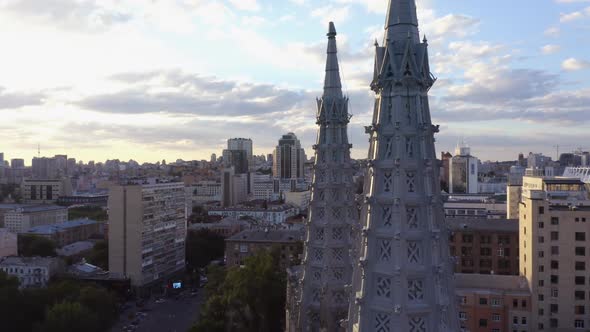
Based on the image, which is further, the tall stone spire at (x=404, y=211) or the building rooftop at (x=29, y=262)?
the building rooftop at (x=29, y=262)

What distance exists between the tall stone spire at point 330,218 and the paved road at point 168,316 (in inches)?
1436

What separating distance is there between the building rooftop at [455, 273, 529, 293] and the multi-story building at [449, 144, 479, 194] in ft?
419

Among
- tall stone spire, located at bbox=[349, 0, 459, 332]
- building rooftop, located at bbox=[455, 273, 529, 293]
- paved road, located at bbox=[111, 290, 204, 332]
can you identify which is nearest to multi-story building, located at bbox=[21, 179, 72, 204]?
paved road, located at bbox=[111, 290, 204, 332]

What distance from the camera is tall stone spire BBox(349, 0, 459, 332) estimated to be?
39.4ft

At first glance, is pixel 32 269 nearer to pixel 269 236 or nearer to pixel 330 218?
pixel 269 236

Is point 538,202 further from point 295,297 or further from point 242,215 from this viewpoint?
point 242,215

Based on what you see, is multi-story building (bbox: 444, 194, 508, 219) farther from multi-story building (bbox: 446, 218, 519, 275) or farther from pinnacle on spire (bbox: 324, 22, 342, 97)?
pinnacle on spire (bbox: 324, 22, 342, 97)

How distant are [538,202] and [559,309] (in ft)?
29.4

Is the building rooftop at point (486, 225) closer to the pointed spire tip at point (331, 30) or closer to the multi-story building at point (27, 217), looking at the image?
the pointed spire tip at point (331, 30)

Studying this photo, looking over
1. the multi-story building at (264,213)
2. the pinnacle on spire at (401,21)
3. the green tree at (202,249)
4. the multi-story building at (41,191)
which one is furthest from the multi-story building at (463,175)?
the pinnacle on spire at (401,21)

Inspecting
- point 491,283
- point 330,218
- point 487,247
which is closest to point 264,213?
point 487,247

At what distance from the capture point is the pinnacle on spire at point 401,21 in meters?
12.6

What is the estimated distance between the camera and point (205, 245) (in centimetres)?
9612

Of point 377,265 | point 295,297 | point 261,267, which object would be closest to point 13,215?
point 261,267
